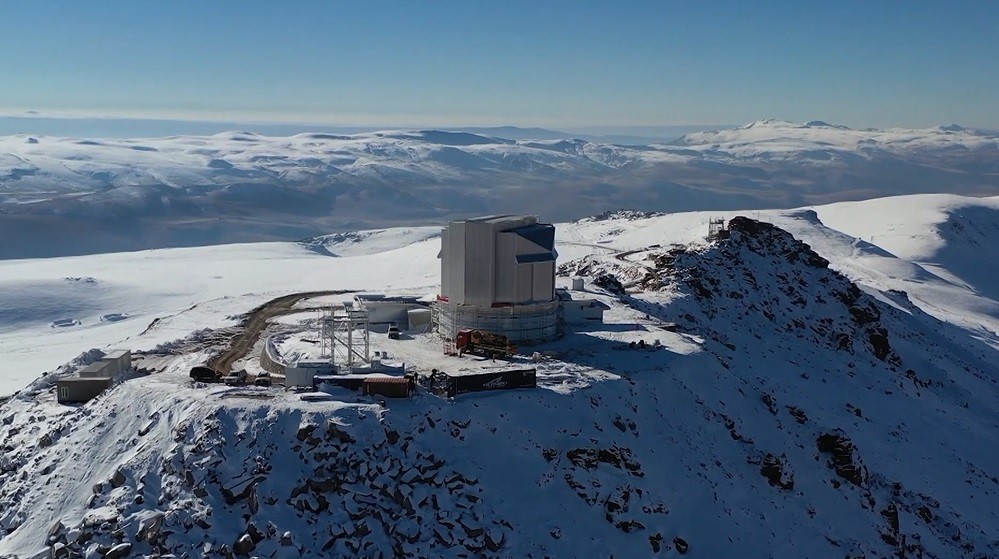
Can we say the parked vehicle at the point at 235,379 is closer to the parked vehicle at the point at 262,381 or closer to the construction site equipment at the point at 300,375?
the parked vehicle at the point at 262,381

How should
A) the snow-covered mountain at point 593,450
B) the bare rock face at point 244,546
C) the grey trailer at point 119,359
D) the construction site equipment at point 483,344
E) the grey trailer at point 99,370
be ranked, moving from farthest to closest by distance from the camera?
the construction site equipment at point 483,344 < the grey trailer at point 119,359 < the grey trailer at point 99,370 < the snow-covered mountain at point 593,450 < the bare rock face at point 244,546

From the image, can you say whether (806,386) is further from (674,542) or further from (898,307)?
(898,307)

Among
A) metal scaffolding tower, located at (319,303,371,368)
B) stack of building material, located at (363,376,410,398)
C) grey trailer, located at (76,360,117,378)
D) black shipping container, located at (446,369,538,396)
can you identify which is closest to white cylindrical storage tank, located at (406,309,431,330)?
metal scaffolding tower, located at (319,303,371,368)

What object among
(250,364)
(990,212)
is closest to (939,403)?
(250,364)

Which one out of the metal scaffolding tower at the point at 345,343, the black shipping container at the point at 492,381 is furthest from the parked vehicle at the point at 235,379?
the black shipping container at the point at 492,381

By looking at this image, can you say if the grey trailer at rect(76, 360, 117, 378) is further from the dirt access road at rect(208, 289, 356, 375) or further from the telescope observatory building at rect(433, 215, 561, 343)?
the telescope observatory building at rect(433, 215, 561, 343)

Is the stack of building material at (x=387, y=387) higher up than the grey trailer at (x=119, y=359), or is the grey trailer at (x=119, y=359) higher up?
the stack of building material at (x=387, y=387)

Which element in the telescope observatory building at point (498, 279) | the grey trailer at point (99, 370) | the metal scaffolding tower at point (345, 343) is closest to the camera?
the grey trailer at point (99, 370)
